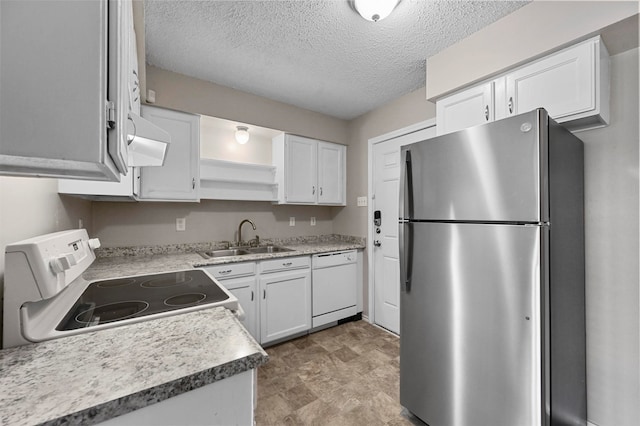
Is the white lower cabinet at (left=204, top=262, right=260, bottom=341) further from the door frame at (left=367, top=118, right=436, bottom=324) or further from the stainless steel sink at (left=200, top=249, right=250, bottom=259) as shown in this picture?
the door frame at (left=367, top=118, right=436, bottom=324)

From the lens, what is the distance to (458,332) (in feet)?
4.60

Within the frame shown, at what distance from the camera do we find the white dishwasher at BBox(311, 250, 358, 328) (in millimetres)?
2846

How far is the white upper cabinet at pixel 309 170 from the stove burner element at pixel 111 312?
2.00 meters

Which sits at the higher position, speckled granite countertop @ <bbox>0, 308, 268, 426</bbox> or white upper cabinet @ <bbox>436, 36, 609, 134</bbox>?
white upper cabinet @ <bbox>436, 36, 609, 134</bbox>

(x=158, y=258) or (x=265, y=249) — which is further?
(x=265, y=249)

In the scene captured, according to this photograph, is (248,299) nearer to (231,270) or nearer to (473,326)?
(231,270)

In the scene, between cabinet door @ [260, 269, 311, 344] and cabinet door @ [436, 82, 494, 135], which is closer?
cabinet door @ [436, 82, 494, 135]

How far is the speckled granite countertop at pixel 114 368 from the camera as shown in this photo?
50 cm

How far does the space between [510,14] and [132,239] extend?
324 cm

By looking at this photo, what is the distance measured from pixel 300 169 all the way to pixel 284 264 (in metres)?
1.09

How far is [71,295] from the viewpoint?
1.13 m

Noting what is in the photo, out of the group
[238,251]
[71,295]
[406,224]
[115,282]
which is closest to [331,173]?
[238,251]

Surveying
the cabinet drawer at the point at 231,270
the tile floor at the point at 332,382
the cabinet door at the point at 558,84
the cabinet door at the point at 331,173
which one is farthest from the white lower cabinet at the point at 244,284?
the cabinet door at the point at 558,84

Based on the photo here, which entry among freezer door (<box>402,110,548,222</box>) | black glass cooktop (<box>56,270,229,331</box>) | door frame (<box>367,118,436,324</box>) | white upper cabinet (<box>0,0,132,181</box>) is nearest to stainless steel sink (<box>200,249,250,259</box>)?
black glass cooktop (<box>56,270,229,331</box>)
